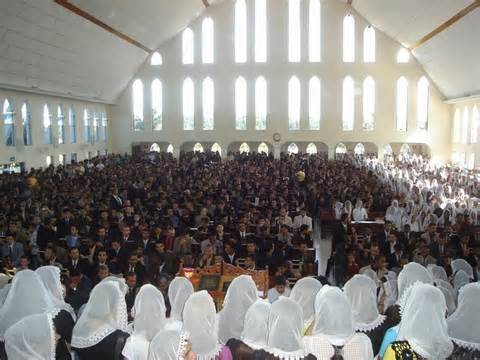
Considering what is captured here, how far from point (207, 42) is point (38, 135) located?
Result: 13.7 meters

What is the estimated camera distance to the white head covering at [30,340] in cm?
325

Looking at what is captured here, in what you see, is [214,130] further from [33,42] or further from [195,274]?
[195,274]

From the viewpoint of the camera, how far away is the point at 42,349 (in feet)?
10.8

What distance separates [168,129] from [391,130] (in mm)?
15354

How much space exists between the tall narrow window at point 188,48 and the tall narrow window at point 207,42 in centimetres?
77

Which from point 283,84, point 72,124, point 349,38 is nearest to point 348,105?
point 349,38

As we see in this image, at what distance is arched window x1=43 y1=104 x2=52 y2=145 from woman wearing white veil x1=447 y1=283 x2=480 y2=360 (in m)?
25.8

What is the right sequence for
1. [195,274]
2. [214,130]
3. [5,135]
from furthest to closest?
[214,130] → [5,135] → [195,274]

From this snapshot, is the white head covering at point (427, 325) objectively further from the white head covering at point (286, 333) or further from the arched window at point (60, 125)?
the arched window at point (60, 125)

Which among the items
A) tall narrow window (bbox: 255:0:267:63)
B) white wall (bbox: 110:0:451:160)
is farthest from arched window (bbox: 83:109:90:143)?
tall narrow window (bbox: 255:0:267:63)

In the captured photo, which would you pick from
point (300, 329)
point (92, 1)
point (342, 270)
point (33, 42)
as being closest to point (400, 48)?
point (92, 1)

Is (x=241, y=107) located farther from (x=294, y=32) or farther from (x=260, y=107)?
(x=294, y=32)

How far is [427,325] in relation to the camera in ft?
11.3

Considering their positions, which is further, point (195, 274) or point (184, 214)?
point (184, 214)
